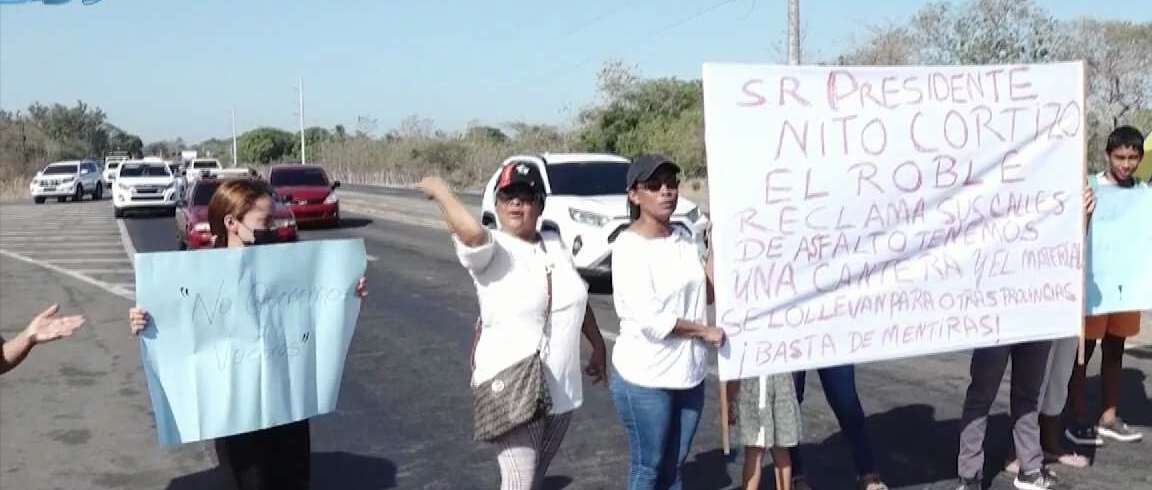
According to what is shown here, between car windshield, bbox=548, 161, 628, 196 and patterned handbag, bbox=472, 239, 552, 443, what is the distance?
11320 millimetres

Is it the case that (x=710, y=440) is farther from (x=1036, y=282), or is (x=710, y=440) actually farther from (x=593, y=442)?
(x=1036, y=282)

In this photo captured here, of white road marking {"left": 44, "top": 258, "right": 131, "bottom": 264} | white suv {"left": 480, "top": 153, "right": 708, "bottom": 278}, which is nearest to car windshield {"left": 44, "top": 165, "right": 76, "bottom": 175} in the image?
white road marking {"left": 44, "top": 258, "right": 131, "bottom": 264}

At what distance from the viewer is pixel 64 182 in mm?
45344

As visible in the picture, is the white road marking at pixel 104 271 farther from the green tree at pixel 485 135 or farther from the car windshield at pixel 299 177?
the green tree at pixel 485 135

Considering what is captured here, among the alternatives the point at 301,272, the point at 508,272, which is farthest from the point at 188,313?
the point at 508,272

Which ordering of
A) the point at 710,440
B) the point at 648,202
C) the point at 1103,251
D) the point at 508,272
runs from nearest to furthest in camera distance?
the point at 508,272 → the point at 648,202 → the point at 1103,251 → the point at 710,440

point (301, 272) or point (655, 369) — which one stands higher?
point (301, 272)

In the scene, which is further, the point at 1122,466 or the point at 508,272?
the point at 1122,466

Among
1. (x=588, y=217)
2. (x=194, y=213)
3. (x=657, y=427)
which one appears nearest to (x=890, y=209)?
(x=657, y=427)

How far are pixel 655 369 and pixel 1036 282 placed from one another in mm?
2075

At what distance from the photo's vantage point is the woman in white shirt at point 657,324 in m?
4.43

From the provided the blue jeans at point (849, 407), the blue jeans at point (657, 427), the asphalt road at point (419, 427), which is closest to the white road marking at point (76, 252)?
the asphalt road at point (419, 427)

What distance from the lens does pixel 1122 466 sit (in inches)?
244

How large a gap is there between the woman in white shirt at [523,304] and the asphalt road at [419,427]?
1.88m
